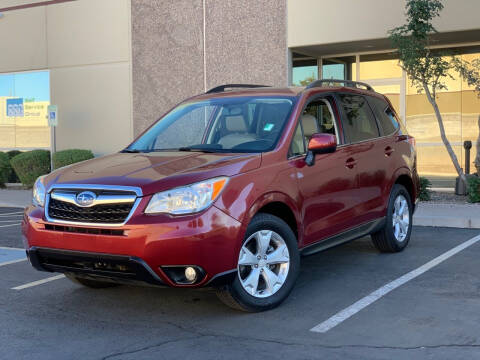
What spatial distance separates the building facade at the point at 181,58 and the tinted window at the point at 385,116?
6341mm

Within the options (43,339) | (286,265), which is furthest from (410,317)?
(43,339)

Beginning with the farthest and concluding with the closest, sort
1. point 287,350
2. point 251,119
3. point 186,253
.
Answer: point 251,119 < point 186,253 < point 287,350

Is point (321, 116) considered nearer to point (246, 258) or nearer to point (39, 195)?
point (246, 258)

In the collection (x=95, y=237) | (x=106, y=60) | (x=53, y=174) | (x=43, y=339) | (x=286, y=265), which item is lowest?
(x=43, y=339)

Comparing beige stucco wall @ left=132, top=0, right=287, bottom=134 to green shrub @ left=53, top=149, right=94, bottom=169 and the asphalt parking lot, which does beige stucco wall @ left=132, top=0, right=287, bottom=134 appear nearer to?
green shrub @ left=53, top=149, right=94, bottom=169

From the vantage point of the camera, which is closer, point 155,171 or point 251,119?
point 155,171

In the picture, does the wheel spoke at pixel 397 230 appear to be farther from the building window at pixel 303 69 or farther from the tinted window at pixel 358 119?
the building window at pixel 303 69

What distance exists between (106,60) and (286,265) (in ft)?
43.5

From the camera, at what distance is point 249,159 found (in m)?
5.21

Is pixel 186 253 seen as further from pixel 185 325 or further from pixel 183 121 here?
pixel 183 121

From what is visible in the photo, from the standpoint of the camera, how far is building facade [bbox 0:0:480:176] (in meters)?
14.5

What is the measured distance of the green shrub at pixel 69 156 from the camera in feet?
54.5

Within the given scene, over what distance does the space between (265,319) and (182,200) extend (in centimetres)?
115

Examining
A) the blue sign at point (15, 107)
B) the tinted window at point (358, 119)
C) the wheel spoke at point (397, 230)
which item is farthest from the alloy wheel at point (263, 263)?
the blue sign at point (15, 107)
